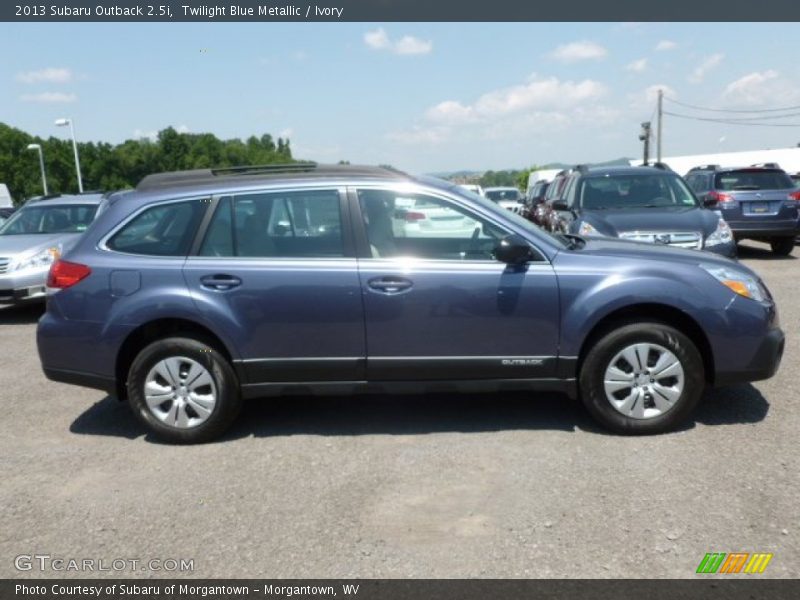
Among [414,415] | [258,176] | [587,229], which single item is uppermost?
[258,176]

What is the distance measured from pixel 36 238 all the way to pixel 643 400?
8.76 m

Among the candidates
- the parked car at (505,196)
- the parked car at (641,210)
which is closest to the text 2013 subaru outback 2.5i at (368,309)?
the parked car at (641,210)

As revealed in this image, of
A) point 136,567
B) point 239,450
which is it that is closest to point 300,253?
point 239,450

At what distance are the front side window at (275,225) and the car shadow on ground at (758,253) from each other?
1113 cm

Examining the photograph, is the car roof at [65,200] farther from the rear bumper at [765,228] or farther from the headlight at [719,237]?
the rear bumper at [765,228]

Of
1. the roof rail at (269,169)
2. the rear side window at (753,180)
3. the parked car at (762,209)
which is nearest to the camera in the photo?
the roof rail at (269,169)

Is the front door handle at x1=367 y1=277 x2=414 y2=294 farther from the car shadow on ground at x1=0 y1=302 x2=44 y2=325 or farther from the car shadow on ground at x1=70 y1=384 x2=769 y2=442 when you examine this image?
the car shadow on ground at x1=0 y1=302 x2=44 y2=325

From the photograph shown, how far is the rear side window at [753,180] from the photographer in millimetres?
13430

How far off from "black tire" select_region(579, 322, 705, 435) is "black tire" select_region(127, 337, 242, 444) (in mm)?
2302

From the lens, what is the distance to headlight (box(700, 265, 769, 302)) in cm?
459

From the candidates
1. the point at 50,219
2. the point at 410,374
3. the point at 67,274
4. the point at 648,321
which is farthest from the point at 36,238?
the point at 648,321

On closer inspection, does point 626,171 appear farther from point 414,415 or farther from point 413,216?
point 414,415

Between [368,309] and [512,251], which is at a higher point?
[512,251]

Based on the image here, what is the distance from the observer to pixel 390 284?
4.52 m
